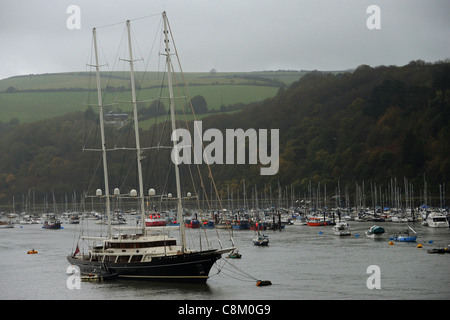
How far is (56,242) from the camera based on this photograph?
4158 inches

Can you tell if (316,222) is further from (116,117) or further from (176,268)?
(176,268)

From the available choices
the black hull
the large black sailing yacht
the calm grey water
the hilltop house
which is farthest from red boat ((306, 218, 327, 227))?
the black hull

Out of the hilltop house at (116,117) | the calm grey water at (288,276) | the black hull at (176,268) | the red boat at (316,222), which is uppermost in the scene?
the hilltop house at (116,117)

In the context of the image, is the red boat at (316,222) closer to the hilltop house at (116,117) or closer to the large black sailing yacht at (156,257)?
the hilltop house at (116,117)

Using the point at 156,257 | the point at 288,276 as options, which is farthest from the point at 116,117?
the point at 156,257

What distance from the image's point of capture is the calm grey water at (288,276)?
49094 millimetres

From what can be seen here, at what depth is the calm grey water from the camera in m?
49.1

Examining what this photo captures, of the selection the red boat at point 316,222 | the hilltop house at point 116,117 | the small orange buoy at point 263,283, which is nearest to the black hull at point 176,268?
the small orange buoy at point 263,283

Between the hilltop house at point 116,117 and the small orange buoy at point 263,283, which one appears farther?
the hilltop house at point 116,117

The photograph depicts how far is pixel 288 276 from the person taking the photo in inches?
2264

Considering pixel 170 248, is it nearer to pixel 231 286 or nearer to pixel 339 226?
pixel 231 286

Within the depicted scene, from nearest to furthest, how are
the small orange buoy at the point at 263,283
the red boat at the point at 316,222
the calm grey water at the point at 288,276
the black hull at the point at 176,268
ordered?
the calm grey water at the point at 288,276
the black hull at the point at 176,268
the small orange buoy at the point at 263,283
the red boat at the point at 316,222

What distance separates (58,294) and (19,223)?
13092 cm
